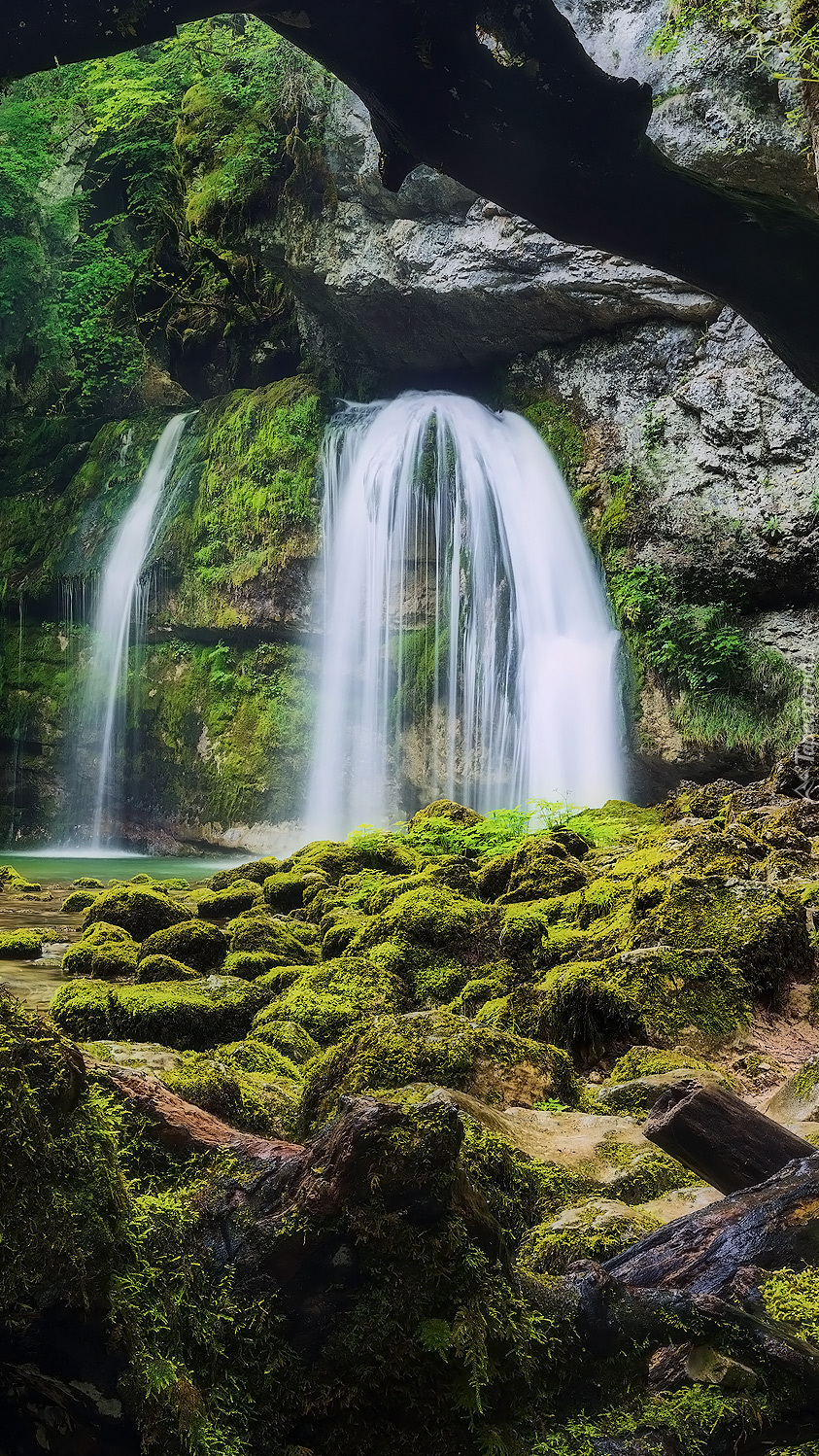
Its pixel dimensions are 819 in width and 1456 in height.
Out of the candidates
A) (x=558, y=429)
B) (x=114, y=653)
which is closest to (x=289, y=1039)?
(x=558, y=429)

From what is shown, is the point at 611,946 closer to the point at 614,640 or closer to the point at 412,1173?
the point at 412,1173

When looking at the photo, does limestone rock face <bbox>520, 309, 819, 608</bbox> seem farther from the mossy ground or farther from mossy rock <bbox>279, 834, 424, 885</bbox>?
the mossy ground

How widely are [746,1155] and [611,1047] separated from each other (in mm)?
1986

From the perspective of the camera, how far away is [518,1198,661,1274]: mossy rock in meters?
2.38

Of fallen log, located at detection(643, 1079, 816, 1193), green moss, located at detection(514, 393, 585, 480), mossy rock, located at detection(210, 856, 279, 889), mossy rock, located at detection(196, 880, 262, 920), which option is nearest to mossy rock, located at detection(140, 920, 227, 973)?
mossy rock, located at detection(196, 880, 262, 920)

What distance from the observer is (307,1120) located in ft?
9.36

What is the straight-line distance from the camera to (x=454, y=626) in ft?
56.2

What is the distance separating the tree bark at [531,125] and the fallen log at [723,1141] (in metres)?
2.77

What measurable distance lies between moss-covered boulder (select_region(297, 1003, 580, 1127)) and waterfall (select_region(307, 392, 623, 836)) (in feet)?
37.9

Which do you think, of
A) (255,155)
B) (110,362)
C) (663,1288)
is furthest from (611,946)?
(110,362)

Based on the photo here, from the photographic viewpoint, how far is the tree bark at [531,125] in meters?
2.88

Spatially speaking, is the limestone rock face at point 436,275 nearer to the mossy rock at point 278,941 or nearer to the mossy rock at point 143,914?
the mossy rock at point 143,914

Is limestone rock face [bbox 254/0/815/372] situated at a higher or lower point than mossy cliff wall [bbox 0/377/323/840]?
higher

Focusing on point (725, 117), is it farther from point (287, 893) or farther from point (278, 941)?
point (278, 941)
